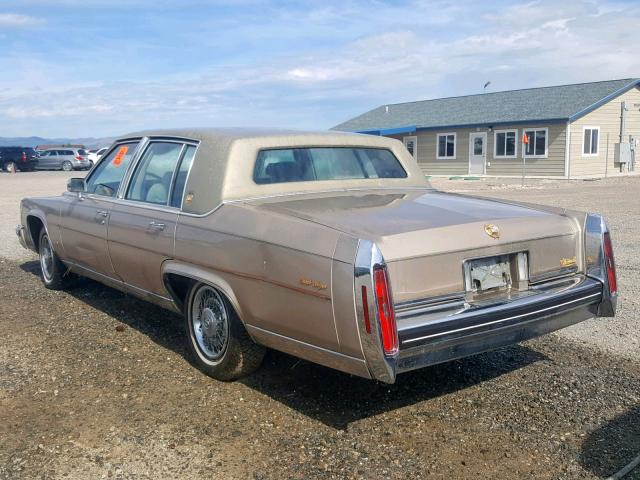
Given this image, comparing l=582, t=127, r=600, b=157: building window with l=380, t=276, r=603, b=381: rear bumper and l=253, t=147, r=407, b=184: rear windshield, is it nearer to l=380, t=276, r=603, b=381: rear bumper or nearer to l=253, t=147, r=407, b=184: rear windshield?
l=253, t=147, r=407, b=184: rear windshield

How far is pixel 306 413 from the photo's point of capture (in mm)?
4059

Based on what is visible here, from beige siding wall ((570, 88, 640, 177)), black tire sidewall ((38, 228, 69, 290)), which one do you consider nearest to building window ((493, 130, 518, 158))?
→ beige siding wall ((570, 88, 640, 177))

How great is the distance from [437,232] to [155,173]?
8.28 ft

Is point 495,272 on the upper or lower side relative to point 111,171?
lower

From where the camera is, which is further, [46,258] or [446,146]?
[446,146]

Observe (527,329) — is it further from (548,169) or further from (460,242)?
(548,169)

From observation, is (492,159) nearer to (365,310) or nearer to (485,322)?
(485,322)

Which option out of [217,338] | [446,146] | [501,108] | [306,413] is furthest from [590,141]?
[306,413]

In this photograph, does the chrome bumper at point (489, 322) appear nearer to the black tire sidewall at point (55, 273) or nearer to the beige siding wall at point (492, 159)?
the black tire sidewall at point (55, 273)

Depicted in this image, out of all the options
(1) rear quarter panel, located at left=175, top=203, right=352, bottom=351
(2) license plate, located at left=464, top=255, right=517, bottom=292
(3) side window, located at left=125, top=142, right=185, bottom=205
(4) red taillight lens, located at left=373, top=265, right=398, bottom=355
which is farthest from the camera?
(3) side window, located at left=125, top=142, right=185, bottom=205

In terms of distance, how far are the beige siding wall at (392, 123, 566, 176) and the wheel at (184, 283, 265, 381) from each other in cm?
2667

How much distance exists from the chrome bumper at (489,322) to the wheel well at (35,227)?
520 cm

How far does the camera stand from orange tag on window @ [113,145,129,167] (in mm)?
5858

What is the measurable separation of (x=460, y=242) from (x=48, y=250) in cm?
505
